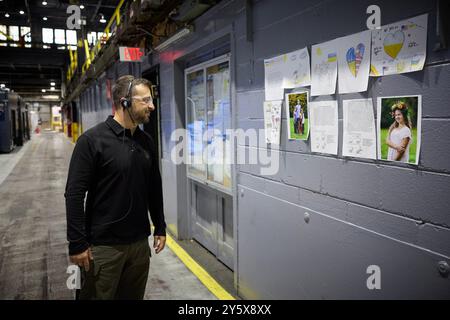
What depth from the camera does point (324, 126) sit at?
2.42 metres

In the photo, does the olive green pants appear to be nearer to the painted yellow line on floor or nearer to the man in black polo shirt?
the man in black polo shirt

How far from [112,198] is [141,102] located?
0.65m

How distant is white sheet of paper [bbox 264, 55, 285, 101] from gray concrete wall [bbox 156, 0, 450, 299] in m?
0.09

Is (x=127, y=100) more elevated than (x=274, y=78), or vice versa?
(x=274, y=78)

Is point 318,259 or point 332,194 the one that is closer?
point 332,194

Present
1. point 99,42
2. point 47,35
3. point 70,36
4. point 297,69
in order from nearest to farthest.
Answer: point 297,69, point 99,42, point 47,35, point 70,36

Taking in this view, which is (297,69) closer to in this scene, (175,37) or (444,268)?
(444,268)

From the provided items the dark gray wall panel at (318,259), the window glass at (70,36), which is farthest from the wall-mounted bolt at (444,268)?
the window glass at (70,36)

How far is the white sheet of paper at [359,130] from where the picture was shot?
6.75 feet

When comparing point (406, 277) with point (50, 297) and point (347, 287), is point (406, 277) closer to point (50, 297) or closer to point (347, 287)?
point (347, 287)

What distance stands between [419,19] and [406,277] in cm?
129

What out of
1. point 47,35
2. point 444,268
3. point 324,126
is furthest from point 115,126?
point 47,35

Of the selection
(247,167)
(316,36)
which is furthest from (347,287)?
(316,36)

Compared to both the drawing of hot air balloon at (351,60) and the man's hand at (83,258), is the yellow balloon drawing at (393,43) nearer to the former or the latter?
the drawing of hot air balloon at (351,60)
